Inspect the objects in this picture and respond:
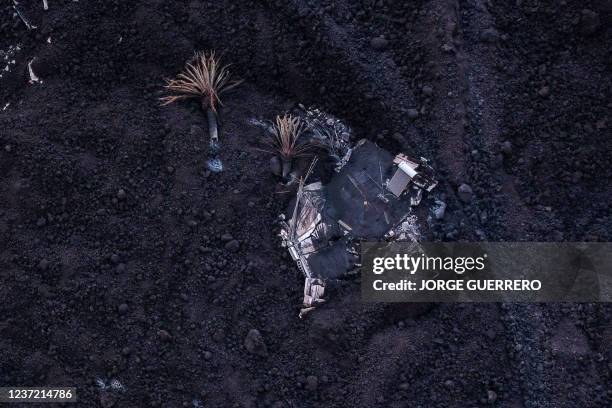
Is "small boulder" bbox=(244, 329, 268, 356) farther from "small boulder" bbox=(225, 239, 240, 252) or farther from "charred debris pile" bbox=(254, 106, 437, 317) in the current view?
"small boulder" bbox=(225, 239, 240, 252)

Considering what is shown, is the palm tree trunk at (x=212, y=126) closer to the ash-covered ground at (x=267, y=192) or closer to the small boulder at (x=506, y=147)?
the ash-covered ground at (x=267, y=192)

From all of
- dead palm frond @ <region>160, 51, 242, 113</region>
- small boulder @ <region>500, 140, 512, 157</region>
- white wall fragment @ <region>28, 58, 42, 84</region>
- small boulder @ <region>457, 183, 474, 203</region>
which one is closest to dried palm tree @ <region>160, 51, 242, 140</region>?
dead palm frond @ <region>160, 51, 242, 113</region>

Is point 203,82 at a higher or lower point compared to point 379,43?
lower

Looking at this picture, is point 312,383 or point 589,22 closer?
point 312,383

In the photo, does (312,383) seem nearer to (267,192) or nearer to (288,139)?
(267,192)

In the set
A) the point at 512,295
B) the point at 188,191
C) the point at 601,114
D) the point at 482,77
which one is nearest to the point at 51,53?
the point at 188,191

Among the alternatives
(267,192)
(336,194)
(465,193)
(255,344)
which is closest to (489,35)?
(465,193)

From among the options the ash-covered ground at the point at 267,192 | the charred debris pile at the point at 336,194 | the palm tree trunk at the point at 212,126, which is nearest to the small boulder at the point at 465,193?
the ash-covered ground at the point at 267,192
